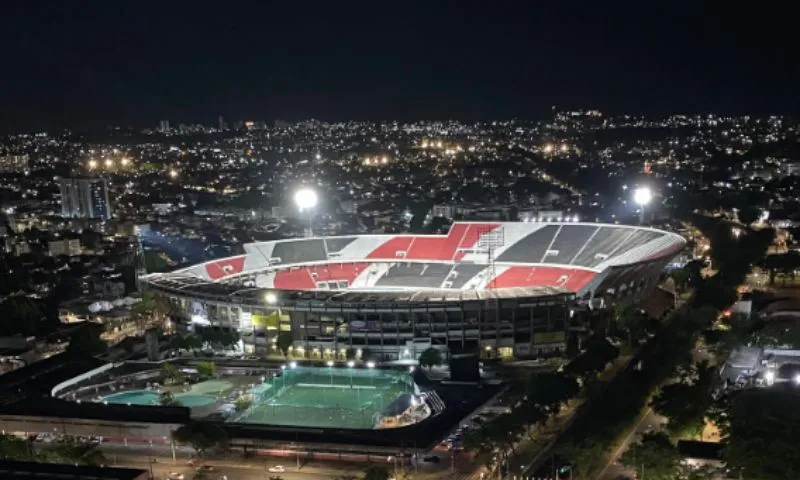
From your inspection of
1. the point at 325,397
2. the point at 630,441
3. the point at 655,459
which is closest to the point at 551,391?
the point at 630,441

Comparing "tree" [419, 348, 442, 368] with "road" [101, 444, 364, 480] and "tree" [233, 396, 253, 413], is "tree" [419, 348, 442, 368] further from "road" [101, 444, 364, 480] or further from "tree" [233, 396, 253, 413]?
"road" [101, 444, 364, 480]

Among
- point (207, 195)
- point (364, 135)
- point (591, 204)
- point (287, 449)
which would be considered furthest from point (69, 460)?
point (364, 135)

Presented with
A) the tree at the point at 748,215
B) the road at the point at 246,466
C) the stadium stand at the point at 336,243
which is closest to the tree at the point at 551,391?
the road at the point at 246,466

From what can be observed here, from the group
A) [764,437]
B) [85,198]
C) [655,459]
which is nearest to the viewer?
[655,459]

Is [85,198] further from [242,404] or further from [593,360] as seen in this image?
[593,360]

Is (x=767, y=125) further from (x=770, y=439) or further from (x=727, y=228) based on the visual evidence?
(x=770, y=439)

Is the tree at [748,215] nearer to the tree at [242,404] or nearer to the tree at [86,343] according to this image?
the tree at [242,404]
